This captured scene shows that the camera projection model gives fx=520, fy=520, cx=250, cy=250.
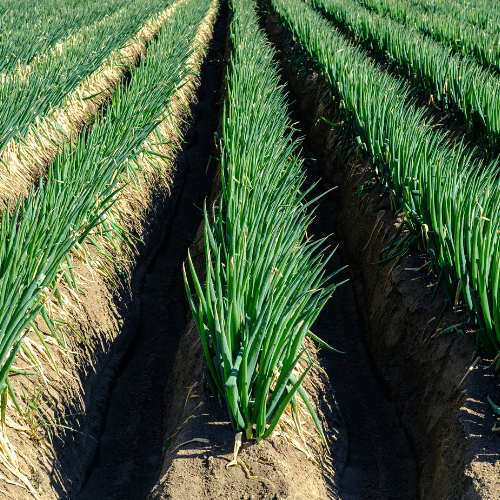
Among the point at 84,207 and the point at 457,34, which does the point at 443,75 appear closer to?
the point at 457,34

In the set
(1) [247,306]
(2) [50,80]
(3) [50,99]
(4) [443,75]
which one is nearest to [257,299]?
(1) [247,306]

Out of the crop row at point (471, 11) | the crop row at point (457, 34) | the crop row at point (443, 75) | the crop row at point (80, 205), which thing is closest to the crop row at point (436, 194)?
the crop row at point (443, 75)

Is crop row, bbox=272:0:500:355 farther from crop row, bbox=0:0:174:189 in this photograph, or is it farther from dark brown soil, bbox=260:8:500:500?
crop row, bbox=0:0:174:189

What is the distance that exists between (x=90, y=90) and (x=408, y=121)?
122 inches

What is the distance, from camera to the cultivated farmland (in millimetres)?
1650

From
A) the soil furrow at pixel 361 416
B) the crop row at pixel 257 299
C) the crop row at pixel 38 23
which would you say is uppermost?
the crop row at pixel 38 23

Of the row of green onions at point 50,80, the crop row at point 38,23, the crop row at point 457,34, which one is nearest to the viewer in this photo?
the row of green onions at point 50,80

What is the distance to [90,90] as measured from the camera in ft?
16.3

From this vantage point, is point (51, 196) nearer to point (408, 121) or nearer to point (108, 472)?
point (108, 472)

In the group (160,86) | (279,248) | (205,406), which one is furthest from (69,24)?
(205,406)

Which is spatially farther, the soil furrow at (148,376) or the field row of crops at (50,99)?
the field row of crops at (50,99)

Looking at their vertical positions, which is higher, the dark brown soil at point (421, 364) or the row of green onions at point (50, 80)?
the row of green onions at point (50, 80)

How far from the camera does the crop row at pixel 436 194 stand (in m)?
1.92

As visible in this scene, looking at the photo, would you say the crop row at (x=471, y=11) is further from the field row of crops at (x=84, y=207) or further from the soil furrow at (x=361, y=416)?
the soil furrow at (x=361, y=416)
